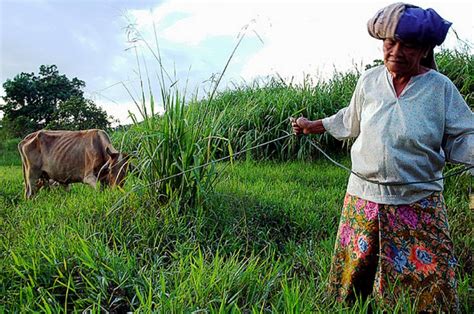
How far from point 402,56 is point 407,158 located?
0.43 meters

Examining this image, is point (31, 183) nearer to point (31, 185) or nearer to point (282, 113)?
point (31, 185)

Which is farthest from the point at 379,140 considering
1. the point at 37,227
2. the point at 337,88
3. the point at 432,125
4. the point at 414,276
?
the point at 337,88

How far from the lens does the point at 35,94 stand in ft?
44.4

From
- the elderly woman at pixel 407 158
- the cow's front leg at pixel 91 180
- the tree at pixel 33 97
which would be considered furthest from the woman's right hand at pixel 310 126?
the tree at pixel 33 97

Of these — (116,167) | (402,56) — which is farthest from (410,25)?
(116,167)

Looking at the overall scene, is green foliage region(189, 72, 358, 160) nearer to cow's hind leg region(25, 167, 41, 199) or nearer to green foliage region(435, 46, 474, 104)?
green foliage region(435, 46, 474, 104)

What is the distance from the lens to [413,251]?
95.3 inches

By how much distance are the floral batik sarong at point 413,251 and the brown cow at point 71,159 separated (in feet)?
7.76

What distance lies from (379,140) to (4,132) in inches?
492

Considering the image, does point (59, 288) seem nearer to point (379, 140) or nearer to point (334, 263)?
point (334, 263)

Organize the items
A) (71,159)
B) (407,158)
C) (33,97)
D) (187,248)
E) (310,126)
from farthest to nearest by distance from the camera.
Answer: (33,97) < (71,159) < (187,248) < (310,126) < (407,158)

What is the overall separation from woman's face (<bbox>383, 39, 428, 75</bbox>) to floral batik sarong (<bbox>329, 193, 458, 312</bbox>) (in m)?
0.56

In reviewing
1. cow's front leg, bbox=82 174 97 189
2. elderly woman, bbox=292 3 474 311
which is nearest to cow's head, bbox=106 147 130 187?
cow's front leg, bbox=82 174 97 189

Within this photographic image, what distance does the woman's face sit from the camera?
7.51 ft
